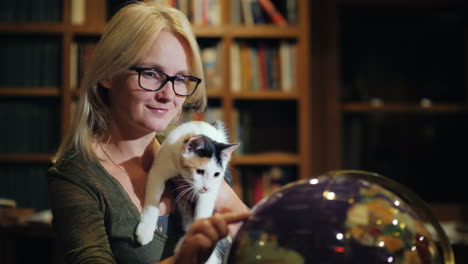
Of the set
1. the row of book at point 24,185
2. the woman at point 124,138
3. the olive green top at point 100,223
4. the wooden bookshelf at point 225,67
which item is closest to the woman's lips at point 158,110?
the woman at point 124,138

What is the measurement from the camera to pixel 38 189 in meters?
2.82

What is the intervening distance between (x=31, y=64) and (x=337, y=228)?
260 cm

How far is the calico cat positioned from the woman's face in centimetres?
4

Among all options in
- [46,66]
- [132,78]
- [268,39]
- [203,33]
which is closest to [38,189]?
[46,66]

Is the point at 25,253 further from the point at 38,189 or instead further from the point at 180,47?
the point at 180,47

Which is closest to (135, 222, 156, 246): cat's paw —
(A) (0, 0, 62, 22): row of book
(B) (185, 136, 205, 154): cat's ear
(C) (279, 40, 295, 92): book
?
(B) (185, 136, 205, 154): cat's ear

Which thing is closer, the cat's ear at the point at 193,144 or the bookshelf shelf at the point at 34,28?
the cat's ear at the point at 193,144

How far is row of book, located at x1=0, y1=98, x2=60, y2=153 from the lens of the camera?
2816 mm

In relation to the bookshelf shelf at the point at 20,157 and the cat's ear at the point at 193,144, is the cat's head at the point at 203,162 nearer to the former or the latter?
the cat's ear at the point at 193,144

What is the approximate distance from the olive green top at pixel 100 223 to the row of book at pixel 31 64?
228 centimetres

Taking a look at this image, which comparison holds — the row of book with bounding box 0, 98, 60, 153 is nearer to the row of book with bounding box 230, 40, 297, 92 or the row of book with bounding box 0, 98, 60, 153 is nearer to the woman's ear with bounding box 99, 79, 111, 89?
the row of book with bounding box 230, 40, 297, 92

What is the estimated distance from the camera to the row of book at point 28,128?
282cm

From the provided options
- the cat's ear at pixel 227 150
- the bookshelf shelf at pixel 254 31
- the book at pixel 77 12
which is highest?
the book at pixel 77 12

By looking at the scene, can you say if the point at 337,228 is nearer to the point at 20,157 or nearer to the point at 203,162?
the point at 203,162
